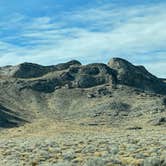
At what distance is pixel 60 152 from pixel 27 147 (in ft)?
10.9

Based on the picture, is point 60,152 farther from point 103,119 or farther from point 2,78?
point 2,78

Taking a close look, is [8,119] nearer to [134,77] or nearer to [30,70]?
[134,77]

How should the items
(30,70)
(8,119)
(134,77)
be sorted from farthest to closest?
1. (30,70)
2. (134,77)
3. (8,119)

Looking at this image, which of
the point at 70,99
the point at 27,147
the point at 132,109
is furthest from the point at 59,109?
the point at 27,147

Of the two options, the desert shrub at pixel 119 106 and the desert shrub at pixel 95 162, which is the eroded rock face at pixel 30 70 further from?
the desert shrub at pixel 95 162

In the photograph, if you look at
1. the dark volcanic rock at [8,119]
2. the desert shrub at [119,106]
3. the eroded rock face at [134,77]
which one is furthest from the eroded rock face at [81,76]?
the dark volcanic rock at [8,119]

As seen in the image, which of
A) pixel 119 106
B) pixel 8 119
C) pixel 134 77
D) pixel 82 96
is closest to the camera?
pixel 8 119

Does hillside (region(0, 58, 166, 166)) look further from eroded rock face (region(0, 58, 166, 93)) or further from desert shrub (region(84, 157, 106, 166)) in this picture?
desert shrub (region(84, 157, 106, 166))

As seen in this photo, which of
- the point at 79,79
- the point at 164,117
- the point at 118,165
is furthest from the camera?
the point at 79,79

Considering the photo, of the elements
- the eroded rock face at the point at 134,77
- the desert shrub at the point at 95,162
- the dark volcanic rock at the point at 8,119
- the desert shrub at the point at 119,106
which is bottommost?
the desert shrub at the point at 95,162

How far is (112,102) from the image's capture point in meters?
128

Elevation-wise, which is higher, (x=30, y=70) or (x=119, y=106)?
(x=30, y=70)

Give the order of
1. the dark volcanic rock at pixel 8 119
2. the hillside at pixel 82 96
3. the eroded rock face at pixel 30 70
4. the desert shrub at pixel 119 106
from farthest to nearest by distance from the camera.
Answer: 1. the eroded rock face at pixel 30 70
2. the desert shrub at pixel 119 106
3. the hillside at pixel 82 96
4. the dark volcanic rock at pixel 8 119

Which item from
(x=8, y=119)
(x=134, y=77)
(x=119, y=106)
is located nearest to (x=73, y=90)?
(x=134, y=77)
